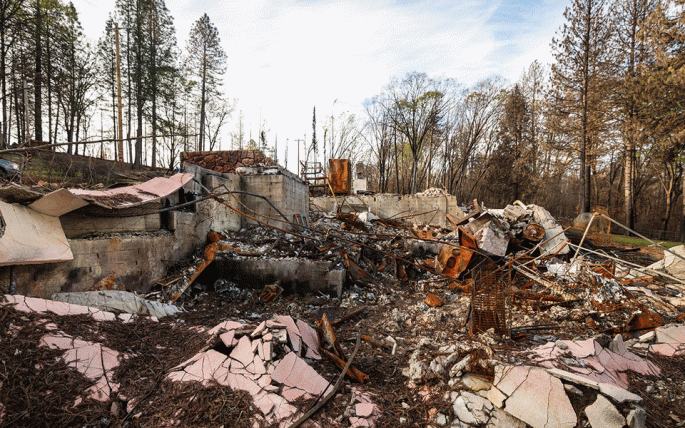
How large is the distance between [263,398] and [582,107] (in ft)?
66.4

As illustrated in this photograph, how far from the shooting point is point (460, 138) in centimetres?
2378

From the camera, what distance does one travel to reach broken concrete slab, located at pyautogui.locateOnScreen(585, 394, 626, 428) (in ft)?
6.70

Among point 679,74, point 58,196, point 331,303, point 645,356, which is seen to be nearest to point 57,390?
point 58,196

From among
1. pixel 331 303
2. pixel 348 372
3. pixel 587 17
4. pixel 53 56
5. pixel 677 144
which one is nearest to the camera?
pixel 348 372

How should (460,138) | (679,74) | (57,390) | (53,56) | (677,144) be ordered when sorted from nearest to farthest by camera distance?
(57,390) → (679,74) → (677,144) → (53,56) → (460,138)

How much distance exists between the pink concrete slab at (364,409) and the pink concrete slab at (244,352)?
1147mm

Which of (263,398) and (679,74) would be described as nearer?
(263,398)

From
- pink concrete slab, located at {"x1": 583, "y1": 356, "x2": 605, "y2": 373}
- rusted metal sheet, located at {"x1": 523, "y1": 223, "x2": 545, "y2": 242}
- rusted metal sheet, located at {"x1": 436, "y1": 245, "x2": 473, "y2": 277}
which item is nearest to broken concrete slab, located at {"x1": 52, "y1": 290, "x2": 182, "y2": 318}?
pink concrete slab, located at {"x1": 583, "y1": 356, "x2": 605, "y2": 373}

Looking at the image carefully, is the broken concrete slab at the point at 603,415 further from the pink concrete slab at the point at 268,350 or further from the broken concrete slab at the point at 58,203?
the broken concrete slab at the point at 58,203

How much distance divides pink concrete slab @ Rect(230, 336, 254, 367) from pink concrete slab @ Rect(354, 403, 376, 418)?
1147 mm

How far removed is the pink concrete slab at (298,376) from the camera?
8.72ft

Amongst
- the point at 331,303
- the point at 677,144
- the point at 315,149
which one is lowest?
the point at 331,303

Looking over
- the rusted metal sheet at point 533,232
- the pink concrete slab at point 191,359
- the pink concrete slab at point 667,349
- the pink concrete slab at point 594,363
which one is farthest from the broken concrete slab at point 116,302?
the rusted metal sheet at point 533,232

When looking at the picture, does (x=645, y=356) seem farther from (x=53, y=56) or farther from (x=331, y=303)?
(x=53, y=56)
